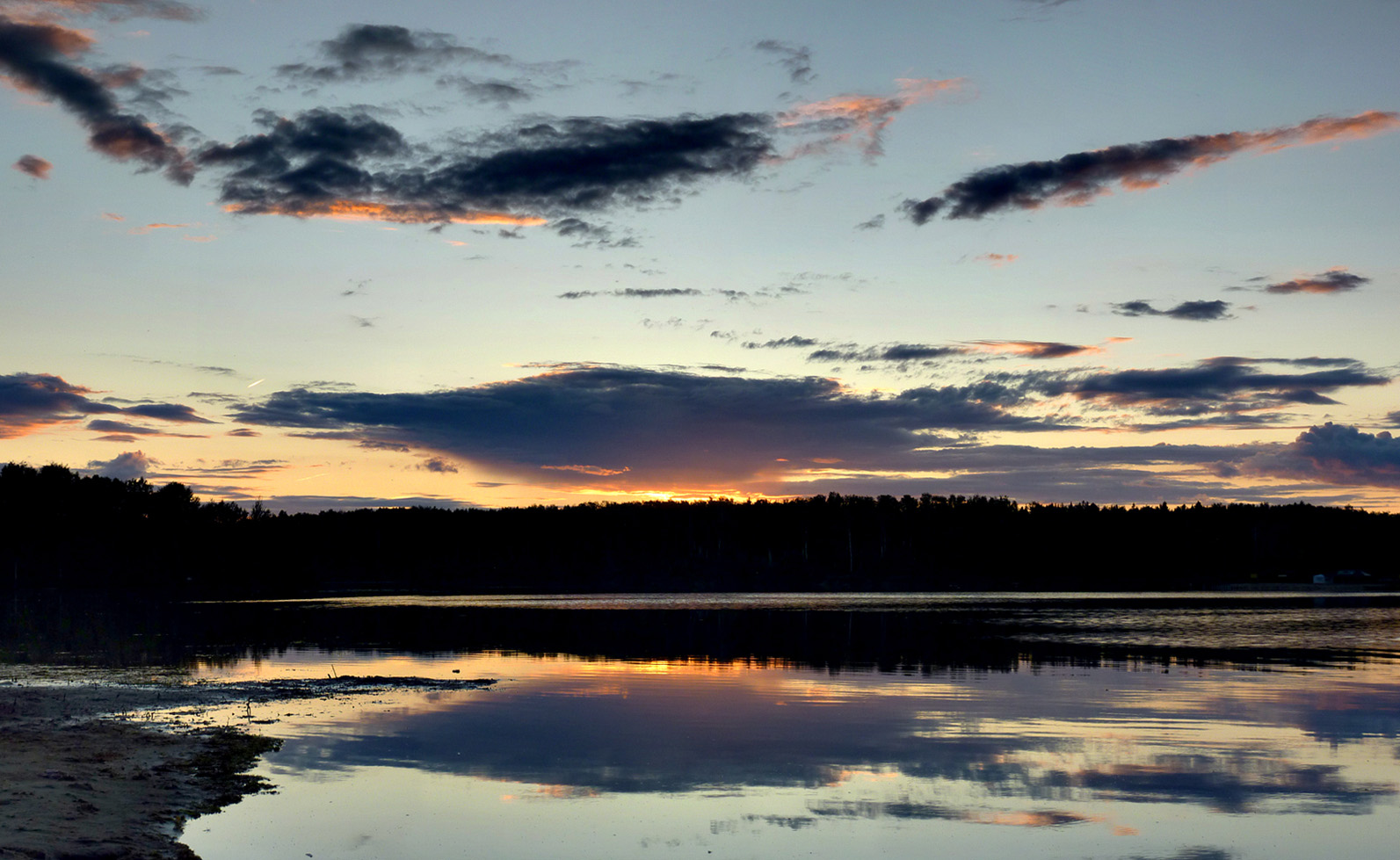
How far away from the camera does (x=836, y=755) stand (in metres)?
23.4

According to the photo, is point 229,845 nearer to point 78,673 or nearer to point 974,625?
point 78,673

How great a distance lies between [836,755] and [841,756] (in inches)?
9.3

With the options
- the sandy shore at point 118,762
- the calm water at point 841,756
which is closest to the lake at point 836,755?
the calm water at point 841,756

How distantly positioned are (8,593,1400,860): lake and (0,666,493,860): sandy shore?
33.0 inches

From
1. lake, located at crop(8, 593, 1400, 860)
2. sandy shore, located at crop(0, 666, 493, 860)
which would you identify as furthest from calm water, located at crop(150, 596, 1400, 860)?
sandy shore, located at crop(0, 666, 493, 860)

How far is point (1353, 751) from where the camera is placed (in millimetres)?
23328

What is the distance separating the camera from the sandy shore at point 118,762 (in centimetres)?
1544

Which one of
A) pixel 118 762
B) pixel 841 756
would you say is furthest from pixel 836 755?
pixel 118 762

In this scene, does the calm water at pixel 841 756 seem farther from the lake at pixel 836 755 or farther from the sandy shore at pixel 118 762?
A: the sandy shore at pixel 118 762

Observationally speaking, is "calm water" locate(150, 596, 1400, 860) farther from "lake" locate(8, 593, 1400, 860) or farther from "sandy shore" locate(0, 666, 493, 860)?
"sandy shore" locate(0, 666, 493, 860)

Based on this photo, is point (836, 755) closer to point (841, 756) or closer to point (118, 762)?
point (841, 756)

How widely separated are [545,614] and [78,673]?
52.4 m

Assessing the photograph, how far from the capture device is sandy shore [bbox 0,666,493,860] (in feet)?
50.6

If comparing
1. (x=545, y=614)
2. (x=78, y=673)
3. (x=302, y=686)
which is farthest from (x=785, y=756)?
(x=545, y=614)
